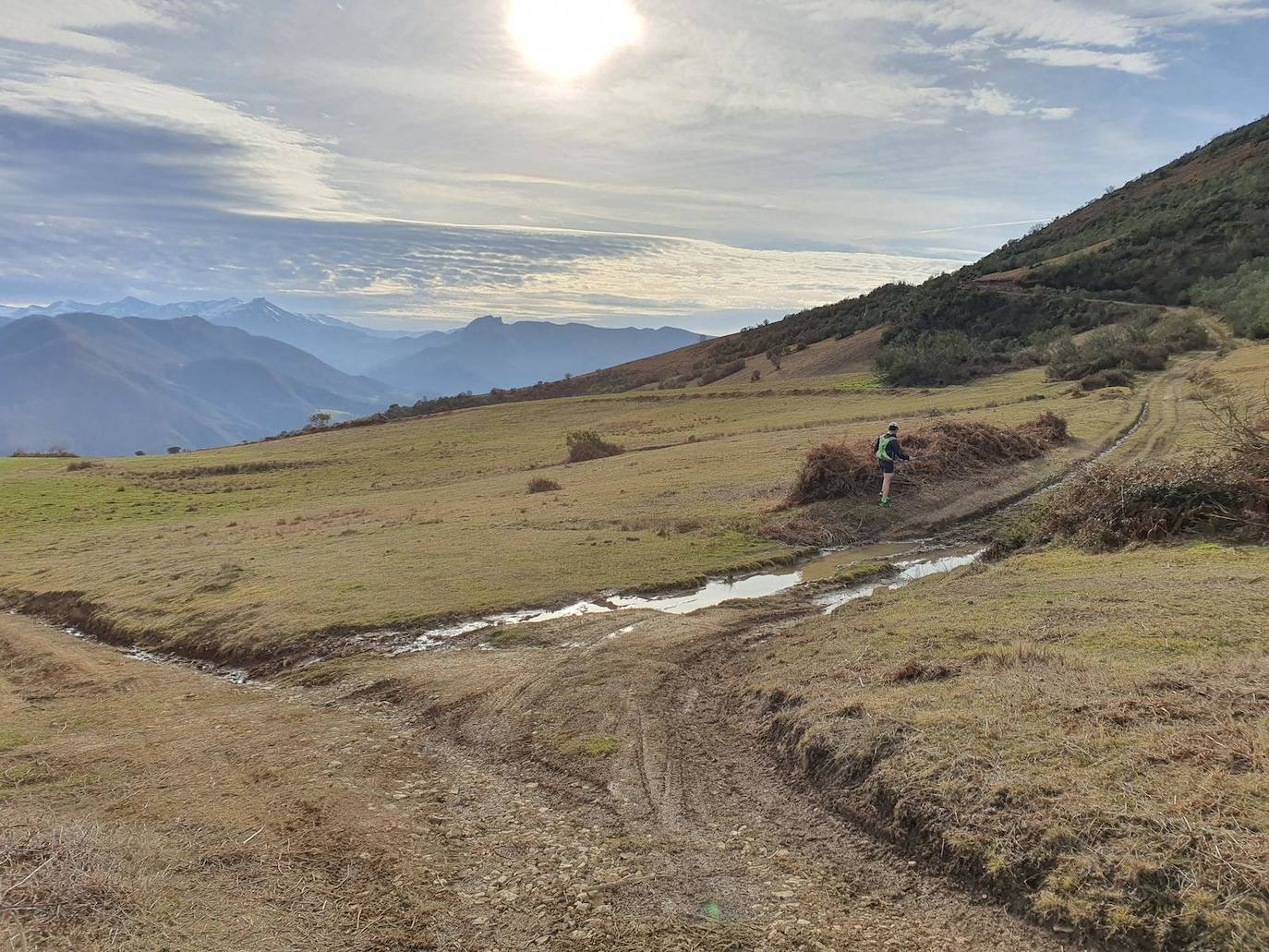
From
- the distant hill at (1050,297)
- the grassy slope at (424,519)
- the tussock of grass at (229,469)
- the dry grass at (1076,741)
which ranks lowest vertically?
the tussock of grass at (229,469)

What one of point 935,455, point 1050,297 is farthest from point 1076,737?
point 1050,297

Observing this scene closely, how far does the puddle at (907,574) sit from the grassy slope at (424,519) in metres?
3.17

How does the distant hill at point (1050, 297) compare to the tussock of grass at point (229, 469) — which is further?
the distant hill at point (1050, 297)

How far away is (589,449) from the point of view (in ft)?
160

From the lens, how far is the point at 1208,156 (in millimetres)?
139875

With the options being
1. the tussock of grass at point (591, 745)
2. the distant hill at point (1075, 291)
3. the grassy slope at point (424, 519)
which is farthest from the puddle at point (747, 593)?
the distant hill at point (1075, 291)

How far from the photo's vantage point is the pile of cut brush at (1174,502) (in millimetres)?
14148

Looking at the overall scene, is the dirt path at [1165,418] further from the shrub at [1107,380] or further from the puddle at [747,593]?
the puddle at [747,593]

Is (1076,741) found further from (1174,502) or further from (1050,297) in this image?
(1050,297)

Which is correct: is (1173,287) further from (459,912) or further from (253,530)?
(459,912)

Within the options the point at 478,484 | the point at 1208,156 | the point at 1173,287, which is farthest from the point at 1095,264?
the point at 478,484

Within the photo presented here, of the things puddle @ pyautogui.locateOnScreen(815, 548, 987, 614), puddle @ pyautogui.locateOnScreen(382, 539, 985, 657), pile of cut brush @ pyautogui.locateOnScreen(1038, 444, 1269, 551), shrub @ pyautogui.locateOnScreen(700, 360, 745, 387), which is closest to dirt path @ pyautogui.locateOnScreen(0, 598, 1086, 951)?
puddle @ pyautogui.locateOnScreen(382, 539, 985, 657)

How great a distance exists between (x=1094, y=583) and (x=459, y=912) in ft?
36.2

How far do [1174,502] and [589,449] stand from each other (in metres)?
36.3
